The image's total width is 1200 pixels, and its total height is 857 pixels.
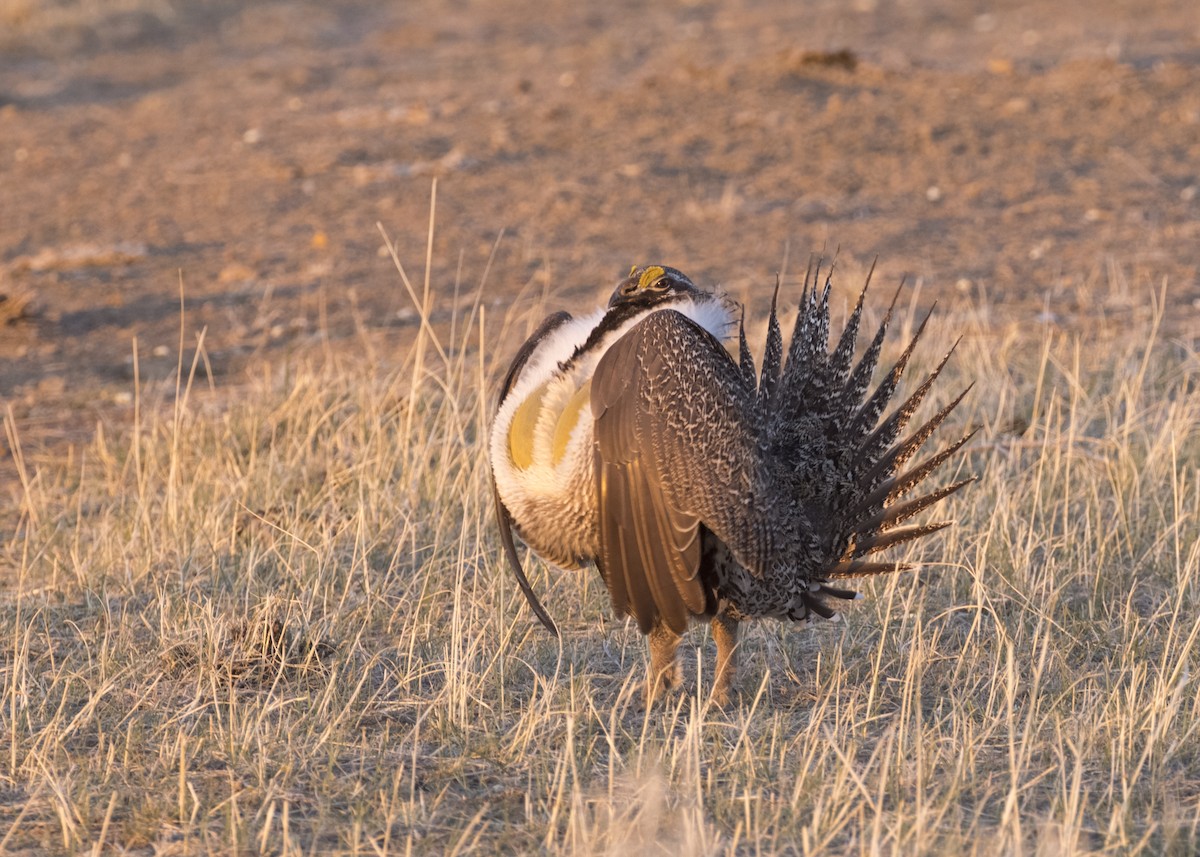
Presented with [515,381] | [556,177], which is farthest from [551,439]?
[556,177]

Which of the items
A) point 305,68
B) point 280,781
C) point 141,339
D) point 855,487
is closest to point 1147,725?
point 855,487

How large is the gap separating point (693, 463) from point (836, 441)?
43 cm

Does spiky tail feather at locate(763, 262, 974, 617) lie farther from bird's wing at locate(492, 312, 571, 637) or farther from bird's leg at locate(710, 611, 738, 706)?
bird's wing at locate(492, 312, 571, 637)

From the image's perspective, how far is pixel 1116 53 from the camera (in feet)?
30.7

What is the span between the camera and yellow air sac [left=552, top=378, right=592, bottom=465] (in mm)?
2971

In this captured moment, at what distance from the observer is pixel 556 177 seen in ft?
24.8

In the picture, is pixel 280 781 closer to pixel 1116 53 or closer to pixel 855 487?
pixel 855 487

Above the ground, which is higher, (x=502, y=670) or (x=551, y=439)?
(x=551, y=439)


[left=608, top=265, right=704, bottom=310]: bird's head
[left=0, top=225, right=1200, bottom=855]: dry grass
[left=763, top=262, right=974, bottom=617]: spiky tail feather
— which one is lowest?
[left=0, top=225, right=1200, bottom=855]: dry grass

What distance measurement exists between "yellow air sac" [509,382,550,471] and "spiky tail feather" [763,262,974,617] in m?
0.41

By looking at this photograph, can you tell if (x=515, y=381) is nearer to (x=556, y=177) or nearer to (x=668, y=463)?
(x=668, y=463)

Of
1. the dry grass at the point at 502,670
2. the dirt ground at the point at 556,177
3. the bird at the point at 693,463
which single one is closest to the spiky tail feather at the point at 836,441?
the bird at the point at 693,463

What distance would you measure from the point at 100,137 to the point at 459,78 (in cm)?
217

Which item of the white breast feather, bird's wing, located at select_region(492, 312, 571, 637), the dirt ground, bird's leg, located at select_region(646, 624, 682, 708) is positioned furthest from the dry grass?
the dirt ground
